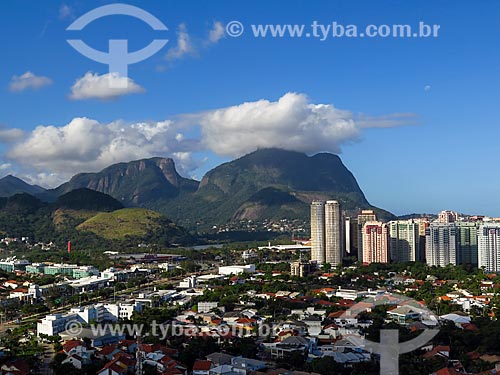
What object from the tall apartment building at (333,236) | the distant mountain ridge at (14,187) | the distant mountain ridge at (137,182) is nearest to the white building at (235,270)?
the tall apartment building at (333,236)

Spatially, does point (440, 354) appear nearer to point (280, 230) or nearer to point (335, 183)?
point (280, 230)

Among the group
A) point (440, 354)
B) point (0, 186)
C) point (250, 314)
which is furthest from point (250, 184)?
point (440, 354)

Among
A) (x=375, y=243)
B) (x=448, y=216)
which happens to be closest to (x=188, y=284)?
(x=375, y=243)

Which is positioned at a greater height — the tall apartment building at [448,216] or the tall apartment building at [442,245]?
the tall apartment building at [448,216]

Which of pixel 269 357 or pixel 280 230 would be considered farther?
pixel 280 230
